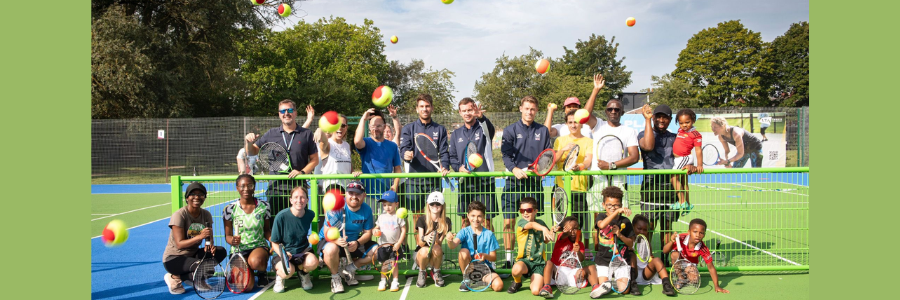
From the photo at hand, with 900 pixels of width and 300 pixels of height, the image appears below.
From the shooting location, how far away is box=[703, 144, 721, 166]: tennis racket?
1700 centimetres

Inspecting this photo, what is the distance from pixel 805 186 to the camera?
17.8 ft

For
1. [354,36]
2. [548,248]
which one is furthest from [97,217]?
[354,36]

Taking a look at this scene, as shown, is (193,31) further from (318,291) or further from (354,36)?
(318,291)

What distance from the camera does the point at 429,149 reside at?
5699 millimetres

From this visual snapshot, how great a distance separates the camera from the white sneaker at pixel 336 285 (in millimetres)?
4758

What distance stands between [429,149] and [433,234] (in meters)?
1.25

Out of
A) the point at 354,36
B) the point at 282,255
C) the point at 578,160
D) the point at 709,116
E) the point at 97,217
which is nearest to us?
the point at 282,255

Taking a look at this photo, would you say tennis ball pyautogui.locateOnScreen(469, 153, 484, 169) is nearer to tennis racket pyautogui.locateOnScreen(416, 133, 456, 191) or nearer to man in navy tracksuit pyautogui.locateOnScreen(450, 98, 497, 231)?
man in navy tracksuit pyautogui.locateOnScreen(450, 98, 497, 231)

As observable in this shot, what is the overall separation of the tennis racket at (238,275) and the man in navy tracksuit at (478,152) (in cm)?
209

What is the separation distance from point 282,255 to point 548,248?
262 cm

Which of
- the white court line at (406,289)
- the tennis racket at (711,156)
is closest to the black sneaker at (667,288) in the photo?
the white court line at (406,289)

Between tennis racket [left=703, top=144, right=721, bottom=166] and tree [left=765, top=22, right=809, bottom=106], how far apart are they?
106ft

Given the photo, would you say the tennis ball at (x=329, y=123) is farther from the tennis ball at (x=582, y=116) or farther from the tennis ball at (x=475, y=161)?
the tennis ball at (x=582, y=116)

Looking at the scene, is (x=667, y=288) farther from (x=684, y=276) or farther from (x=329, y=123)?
(x=329, y=123)
